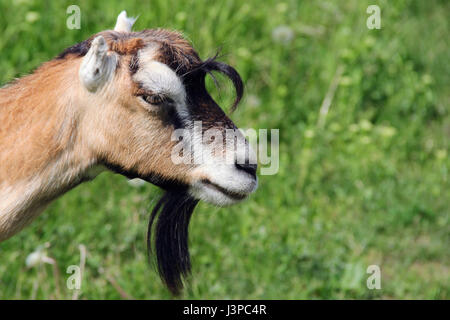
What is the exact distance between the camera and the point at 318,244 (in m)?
5.09

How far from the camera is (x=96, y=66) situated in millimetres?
2887

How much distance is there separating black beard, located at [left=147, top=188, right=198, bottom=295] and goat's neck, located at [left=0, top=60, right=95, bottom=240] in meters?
0.44

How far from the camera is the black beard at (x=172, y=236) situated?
330 cm

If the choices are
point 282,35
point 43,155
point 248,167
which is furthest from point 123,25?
point 282,35

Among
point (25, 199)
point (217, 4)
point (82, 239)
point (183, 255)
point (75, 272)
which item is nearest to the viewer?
point (25, 199)

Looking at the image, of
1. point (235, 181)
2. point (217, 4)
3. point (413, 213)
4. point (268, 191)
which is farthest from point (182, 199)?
point (217, 4)

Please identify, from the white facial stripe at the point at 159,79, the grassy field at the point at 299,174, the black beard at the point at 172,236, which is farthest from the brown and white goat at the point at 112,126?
the grassy field at the point at 299,174

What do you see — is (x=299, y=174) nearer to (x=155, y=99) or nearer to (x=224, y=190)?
(x=224, y=190)

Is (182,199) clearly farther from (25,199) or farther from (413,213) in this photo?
(413,213)

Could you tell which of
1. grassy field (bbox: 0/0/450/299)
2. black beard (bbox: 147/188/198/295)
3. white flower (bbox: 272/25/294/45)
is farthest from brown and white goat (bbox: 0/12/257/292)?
white flower (bbox: 272/25/294/45)

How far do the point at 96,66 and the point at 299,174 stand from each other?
3019 mm

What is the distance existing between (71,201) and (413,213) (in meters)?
2.60

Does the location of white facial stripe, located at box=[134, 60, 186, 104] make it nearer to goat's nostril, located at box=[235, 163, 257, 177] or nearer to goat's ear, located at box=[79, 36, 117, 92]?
goat's ear, located at box=[79, 36, 117, 92]

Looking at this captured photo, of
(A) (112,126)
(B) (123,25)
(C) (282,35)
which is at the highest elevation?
(C) (282,35)
